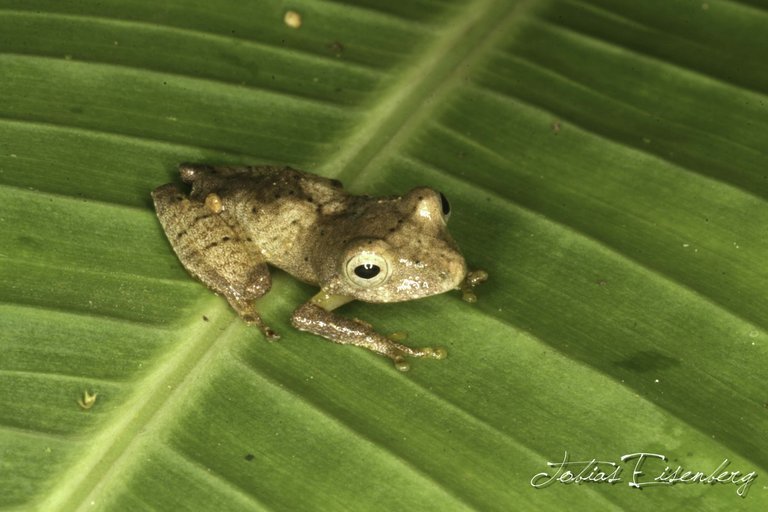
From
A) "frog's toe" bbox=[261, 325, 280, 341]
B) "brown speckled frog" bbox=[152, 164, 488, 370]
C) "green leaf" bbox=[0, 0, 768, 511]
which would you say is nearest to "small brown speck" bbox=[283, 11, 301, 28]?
"green leaf" bbox=[0, 0, 768, 511]

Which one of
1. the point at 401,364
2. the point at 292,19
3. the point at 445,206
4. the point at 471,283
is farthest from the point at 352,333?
the point at 292,19

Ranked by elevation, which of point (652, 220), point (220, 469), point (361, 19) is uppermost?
point (361, 19)

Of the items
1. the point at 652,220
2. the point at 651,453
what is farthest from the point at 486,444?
the point at 652,220

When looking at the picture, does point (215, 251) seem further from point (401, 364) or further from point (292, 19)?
point (292, 19)

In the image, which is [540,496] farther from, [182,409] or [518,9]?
[518,9]

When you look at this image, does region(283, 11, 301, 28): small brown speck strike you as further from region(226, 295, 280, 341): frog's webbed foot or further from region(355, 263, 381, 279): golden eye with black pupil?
region(226, 295, 280, 341): frog's webbed foot

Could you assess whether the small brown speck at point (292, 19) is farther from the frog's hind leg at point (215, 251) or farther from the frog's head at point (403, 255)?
the frog's head at point (403, 255)
